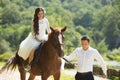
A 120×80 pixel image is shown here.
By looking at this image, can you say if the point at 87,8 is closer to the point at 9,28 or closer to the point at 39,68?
the point at 9,28

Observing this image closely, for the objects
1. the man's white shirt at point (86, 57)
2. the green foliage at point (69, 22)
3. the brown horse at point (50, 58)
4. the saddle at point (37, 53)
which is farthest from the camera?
the green foliage at point (69, 22)

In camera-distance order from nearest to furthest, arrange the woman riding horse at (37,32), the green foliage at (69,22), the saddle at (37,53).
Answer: the saddle at (37,53)
the woman riding horse at (37,32)
the green foliage at (69,22)

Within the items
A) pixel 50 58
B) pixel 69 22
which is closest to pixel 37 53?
pixel 50 58

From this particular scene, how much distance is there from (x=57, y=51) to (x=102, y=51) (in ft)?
305

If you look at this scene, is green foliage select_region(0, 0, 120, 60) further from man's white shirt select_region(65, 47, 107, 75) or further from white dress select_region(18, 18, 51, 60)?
man's white shirt select_region(65, 47, 107, 75)

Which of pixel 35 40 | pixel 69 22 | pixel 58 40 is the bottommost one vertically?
pixel 69 22

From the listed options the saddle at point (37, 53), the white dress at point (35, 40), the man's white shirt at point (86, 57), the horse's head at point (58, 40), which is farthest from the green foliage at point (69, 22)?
the man's white shirt at point (86, 57)

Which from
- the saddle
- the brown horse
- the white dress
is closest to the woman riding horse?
the white dress

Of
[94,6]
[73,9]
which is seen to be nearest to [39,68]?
[73,9]

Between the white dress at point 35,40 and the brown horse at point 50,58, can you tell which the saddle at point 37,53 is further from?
the white dress at point 35,40

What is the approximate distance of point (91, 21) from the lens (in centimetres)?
15950

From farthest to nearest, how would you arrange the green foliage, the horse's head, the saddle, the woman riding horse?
the green foliage → the woman riding horse → the saddle → the horse's head

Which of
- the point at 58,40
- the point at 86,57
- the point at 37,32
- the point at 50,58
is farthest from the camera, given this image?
the point at 37,32

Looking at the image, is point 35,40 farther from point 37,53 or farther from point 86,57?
point 86,57
